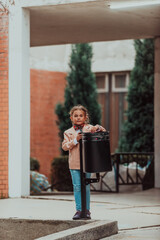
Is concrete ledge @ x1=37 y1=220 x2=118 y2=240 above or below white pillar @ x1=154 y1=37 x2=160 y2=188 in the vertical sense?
below

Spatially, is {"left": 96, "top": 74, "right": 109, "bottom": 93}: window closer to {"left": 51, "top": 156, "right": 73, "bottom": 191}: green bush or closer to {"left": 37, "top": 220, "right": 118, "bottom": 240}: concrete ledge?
{"left": 51, "top": 156, "right": 73, "bottom": 191}: green bush

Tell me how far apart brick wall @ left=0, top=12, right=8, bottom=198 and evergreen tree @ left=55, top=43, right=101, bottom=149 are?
7723 mm

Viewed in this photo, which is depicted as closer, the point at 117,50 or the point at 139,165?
the point at 139,165

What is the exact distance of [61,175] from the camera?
15.1 metres

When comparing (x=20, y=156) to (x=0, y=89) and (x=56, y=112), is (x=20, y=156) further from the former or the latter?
(x=56, y=112)

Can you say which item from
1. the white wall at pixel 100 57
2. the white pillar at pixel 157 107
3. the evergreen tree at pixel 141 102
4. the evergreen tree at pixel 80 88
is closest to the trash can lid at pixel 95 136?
the white pillar at pixel 157 107

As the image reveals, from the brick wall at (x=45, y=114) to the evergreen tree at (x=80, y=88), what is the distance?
1.82 feet

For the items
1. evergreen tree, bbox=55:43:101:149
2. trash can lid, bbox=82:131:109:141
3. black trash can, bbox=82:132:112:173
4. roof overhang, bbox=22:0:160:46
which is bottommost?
black trash can, bbox=82:132:112:173

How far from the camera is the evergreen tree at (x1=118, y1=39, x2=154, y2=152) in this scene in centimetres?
1658

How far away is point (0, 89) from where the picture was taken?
9586mm

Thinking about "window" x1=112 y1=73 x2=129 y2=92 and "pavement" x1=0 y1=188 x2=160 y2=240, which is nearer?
"pavement" x1=0 y1=188 x2=160 y2=240

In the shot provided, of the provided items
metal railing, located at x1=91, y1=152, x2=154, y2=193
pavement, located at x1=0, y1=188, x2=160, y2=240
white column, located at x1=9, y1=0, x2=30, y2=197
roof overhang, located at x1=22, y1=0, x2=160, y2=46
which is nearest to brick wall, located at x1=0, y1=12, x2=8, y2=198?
white column, located at x1=9, y1=0, x2=30, y2=197

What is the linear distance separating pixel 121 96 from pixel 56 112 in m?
2.23

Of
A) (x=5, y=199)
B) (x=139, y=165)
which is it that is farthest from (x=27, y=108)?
(x=139, y=165)
